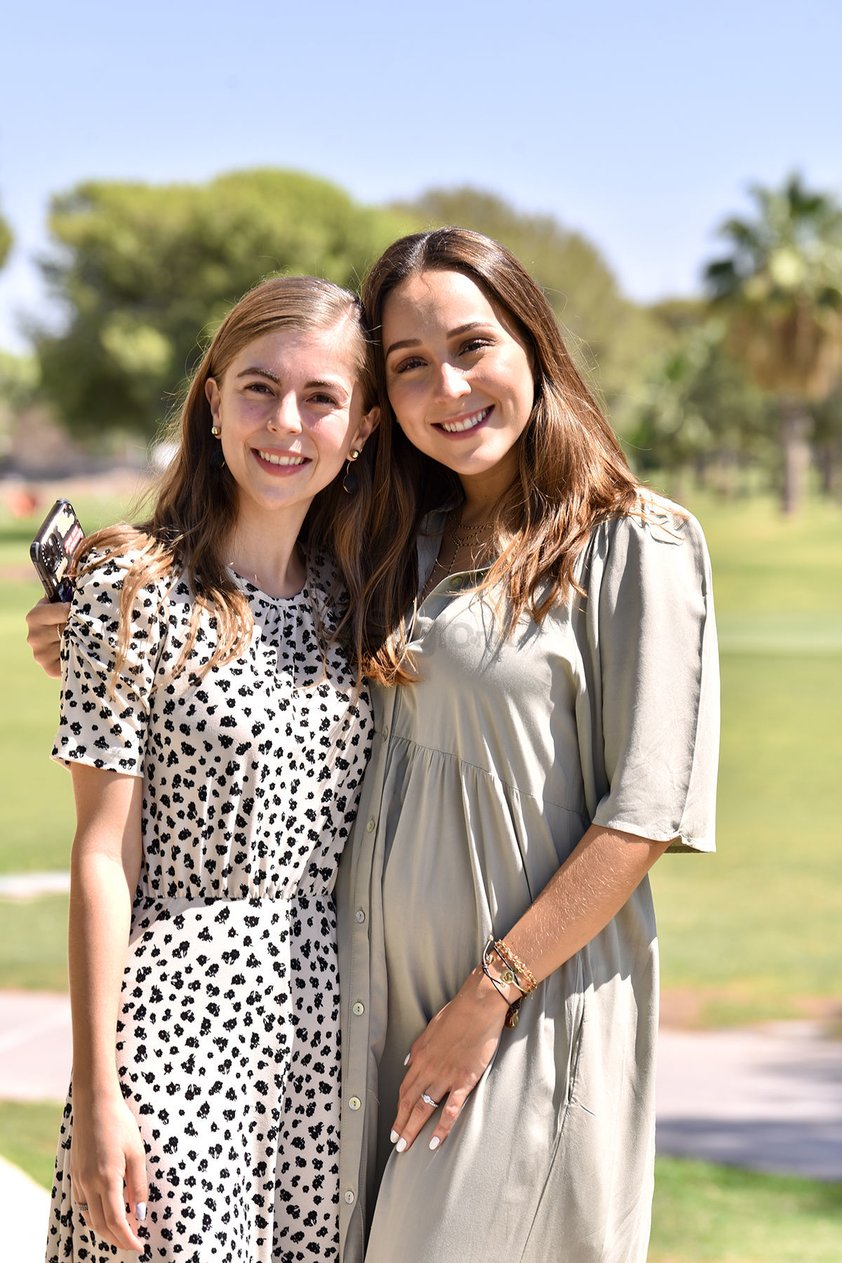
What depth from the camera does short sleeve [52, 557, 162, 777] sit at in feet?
7.36

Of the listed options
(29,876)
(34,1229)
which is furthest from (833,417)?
(34,1229)

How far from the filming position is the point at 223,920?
7.64 feet

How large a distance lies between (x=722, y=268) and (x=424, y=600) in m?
37.0

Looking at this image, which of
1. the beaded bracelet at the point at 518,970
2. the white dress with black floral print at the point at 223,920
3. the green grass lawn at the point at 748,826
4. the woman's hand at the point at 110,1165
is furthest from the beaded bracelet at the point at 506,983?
the green grass lawn at the point at 748,826

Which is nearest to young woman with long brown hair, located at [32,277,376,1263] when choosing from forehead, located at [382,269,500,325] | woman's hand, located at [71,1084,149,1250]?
woman's hand, located at [71,1084,149,1250]

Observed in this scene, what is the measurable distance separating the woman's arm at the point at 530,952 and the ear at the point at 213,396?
961 millimetres

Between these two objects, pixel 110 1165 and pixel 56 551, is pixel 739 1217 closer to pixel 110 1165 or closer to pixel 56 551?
pixel 110 1165

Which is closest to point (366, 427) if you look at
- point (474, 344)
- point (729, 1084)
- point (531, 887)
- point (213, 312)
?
point (474, 344)

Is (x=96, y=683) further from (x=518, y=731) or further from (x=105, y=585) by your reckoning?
(x=518, y=731)

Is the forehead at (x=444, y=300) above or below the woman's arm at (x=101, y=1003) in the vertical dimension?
above

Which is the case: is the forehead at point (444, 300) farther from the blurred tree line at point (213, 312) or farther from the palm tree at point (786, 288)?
the blurred tree line at point (213, 312)

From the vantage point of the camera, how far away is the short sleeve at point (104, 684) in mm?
2242

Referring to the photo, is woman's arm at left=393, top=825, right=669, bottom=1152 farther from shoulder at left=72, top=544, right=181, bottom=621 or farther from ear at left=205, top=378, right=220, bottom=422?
ear at left=205, top=378, right=220, bottom=422

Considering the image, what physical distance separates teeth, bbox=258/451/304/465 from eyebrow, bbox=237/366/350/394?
0.39ft
